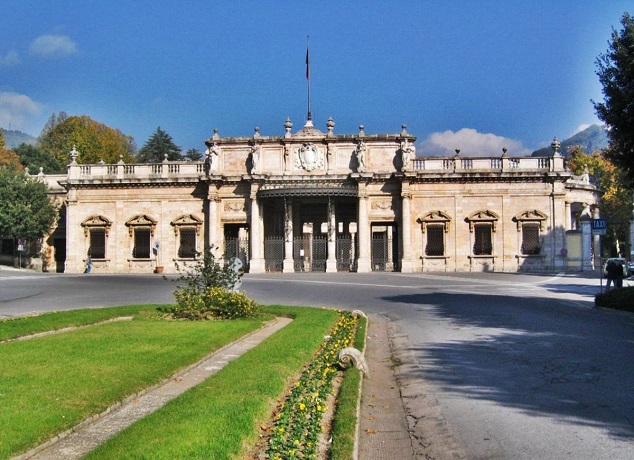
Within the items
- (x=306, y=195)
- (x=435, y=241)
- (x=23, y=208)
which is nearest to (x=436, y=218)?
(x=435, y=241)

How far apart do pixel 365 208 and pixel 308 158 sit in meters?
5.26

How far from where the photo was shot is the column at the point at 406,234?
44.1 meters

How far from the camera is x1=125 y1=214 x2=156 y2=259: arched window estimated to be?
155ft

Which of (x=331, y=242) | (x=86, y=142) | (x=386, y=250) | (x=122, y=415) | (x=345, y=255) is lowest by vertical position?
(x=122, y=415)

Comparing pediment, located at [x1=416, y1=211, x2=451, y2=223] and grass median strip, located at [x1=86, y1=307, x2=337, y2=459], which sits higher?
pediment, located at [x1=416, y1=211, x2=451, y2=223]

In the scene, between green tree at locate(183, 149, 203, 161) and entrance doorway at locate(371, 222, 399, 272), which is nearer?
entrance doorway at locate(371, 222, 399, 272)

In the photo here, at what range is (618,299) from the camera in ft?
60.3

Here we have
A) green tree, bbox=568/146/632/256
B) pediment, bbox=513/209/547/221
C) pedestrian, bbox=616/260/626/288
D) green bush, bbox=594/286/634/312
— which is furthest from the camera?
green tree, bbox=568/146/632/256

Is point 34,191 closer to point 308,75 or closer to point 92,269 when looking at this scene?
point 92,269

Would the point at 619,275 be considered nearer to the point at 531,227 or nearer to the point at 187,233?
the point at 531,227

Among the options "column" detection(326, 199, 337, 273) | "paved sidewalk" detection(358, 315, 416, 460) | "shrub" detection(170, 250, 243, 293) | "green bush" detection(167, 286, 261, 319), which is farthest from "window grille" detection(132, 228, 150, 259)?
"paved sidewalk" detection(358, 315, 416, 460)

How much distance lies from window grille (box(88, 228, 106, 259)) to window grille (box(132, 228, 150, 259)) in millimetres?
2282

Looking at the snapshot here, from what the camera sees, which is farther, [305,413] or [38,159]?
[38,159]

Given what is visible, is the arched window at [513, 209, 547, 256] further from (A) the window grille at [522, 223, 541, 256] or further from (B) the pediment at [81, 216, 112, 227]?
(B) the pediment at [81, 216, 112, 227]
